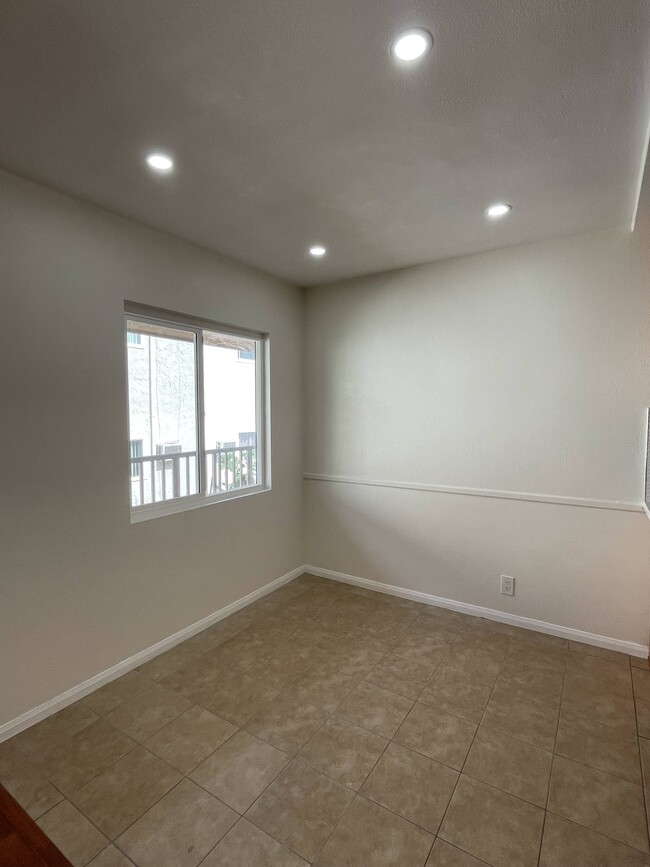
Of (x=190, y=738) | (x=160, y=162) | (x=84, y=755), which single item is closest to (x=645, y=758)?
(x=190, y=738)

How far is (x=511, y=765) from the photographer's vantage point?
1869 millimetres

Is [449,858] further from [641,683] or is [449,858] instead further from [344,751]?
[641,683]

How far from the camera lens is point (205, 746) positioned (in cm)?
198

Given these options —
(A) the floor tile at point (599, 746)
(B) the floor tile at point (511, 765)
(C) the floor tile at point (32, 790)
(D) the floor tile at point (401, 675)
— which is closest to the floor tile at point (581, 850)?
(B) the floor tile at point (511, 765)

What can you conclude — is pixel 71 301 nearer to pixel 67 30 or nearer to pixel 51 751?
pixel 67 30

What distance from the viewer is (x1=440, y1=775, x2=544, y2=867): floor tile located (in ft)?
4.92

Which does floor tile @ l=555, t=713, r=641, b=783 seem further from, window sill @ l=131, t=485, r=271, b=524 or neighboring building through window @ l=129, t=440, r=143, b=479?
neighboring building through window @ l=129, t=440, r=143, b=479

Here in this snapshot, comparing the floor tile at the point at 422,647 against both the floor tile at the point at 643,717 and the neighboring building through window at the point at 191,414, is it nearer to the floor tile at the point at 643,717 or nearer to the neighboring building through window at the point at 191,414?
the floor tile at the point at 643,717

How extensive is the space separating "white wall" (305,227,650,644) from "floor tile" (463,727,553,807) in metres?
1.20

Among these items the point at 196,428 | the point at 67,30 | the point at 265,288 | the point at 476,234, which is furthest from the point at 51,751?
the point at 476,234

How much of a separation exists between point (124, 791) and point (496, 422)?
2.89 meters

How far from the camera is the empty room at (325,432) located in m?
1.46

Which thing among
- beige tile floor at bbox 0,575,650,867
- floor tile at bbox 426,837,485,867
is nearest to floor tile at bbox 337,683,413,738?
beige tile floor at bbox 0,575,650,867

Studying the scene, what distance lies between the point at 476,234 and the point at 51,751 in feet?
11.8
